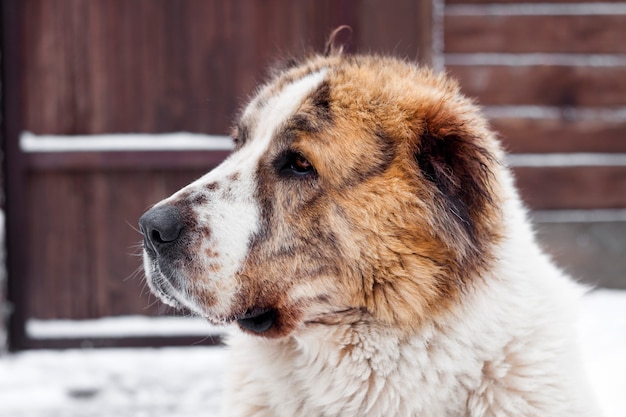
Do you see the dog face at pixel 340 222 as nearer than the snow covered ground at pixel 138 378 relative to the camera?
Yes

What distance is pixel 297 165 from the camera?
237cm

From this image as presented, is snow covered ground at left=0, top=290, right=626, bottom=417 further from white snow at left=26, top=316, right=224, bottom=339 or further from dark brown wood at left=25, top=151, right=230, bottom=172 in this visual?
dark brown wood at left=25, top=151, right=230, bottom=172

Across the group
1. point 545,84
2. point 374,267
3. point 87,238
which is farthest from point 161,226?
point 545,84

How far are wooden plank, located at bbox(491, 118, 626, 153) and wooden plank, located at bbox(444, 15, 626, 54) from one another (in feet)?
1.83

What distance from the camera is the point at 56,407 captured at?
434 centimetres

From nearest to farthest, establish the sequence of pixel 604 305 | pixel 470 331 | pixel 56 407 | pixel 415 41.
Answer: pixel 470 331, pixel 56 407, pixel 415 41, pixel 604 305

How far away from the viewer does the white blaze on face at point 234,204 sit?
223cm

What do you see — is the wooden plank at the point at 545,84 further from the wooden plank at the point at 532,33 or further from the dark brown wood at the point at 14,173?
the dark brown wood at the point at 14,173

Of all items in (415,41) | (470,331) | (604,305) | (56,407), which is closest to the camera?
(470,331)

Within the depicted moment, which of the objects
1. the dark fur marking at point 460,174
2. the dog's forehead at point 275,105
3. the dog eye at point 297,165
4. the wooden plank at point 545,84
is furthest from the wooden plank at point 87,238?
the dark fur marking at point 460,174

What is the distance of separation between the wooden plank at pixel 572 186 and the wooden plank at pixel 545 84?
0.52 metres

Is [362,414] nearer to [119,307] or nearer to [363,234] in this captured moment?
[363,234]

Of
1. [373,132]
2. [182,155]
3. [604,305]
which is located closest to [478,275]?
[373,132]

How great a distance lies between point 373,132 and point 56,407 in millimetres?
2960
